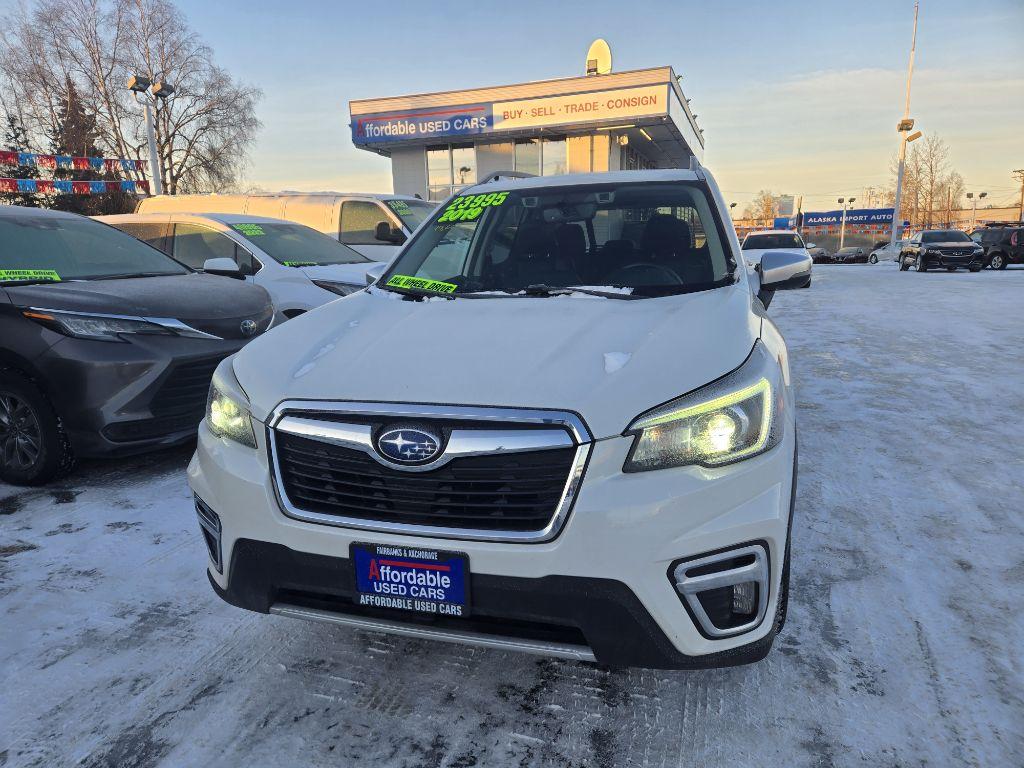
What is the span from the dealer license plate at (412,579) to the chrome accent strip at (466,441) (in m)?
0.24

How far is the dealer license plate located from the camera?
1736 mm

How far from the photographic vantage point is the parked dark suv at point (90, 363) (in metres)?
3.62

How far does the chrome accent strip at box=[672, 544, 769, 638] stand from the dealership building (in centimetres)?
2201

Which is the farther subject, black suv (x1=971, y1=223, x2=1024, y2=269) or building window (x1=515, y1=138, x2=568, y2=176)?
building window (x1=515, y1=138, x2=568, y2=176)

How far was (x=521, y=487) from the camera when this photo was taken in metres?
1.70

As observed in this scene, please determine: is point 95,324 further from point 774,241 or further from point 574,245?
point 774,241

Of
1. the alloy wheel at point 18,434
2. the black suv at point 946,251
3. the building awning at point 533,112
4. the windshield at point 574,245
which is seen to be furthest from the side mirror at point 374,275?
the black suv at point 946,251

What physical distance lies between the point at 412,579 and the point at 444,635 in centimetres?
18

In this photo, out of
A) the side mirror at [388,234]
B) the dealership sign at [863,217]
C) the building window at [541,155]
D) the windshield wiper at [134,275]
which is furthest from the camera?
the dealership sign at [863,217]

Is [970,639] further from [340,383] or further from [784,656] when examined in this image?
[340,383]

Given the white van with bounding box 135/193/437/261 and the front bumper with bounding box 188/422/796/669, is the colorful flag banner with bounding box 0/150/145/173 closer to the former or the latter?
the white van with bounding box 135/193/437/261

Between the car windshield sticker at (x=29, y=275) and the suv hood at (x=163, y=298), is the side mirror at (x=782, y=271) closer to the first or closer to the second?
the suv hood at (x=163, y=298)

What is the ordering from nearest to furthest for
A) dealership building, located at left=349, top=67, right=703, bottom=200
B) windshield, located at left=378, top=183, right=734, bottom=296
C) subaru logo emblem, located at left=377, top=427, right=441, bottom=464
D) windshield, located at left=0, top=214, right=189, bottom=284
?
subaru logo emblem, located at left=377, top=427, right=441, bottom=464, windshield, located at left=378, top=183, right=734, bottom=296, windshield, located at left=0, top=214, right=189, bottom=284, dealership building, located at left=349, top=67, right=703, bottom=200

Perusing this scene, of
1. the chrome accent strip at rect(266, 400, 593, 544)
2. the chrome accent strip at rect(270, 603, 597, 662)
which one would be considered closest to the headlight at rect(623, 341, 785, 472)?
the chrome accent strip at rect(266, 400, 593, 544)
